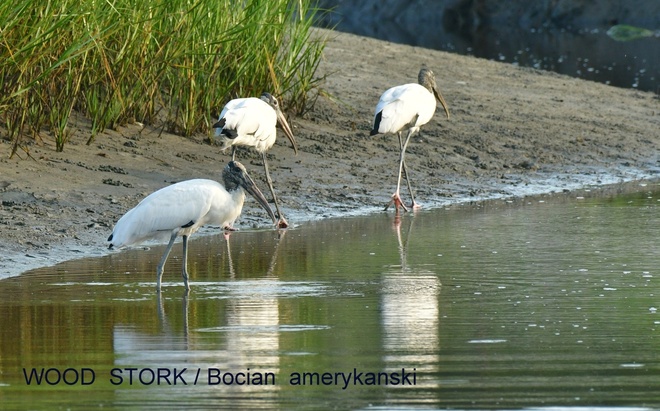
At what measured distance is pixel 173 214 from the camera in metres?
7.98

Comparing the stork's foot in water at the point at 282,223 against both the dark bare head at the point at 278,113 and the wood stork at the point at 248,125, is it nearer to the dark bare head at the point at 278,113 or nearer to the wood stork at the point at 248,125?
the wood stork at the point at 248,125

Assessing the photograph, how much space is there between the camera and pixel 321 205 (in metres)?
11.4

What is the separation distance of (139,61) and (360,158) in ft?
8.49

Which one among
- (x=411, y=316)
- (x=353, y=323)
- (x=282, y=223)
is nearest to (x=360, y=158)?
(x=282, y=223)

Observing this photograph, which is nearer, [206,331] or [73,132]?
[206,331]

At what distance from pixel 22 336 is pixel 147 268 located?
2208mm

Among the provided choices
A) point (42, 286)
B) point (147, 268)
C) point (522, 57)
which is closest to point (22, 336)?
point (42, 286)

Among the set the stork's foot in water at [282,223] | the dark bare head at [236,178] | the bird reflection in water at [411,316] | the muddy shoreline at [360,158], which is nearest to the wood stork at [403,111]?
the muddy shoreline at [360,158]

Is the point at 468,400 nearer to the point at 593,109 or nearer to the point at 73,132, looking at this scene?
the point at 73,132

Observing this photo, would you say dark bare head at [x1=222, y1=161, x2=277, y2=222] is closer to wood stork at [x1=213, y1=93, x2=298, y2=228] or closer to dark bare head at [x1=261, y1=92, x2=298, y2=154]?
wood stork at [x1=213, y1=93, x2=298, y2=228]

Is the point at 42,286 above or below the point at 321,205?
below

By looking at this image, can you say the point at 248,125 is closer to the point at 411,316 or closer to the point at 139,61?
the point at 139,61

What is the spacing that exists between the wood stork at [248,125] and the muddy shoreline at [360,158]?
18.4 inches

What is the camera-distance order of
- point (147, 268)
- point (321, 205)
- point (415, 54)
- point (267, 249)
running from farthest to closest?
point (415, 54) → point (321, 205) → point (267, 249) → point (147, 268)
